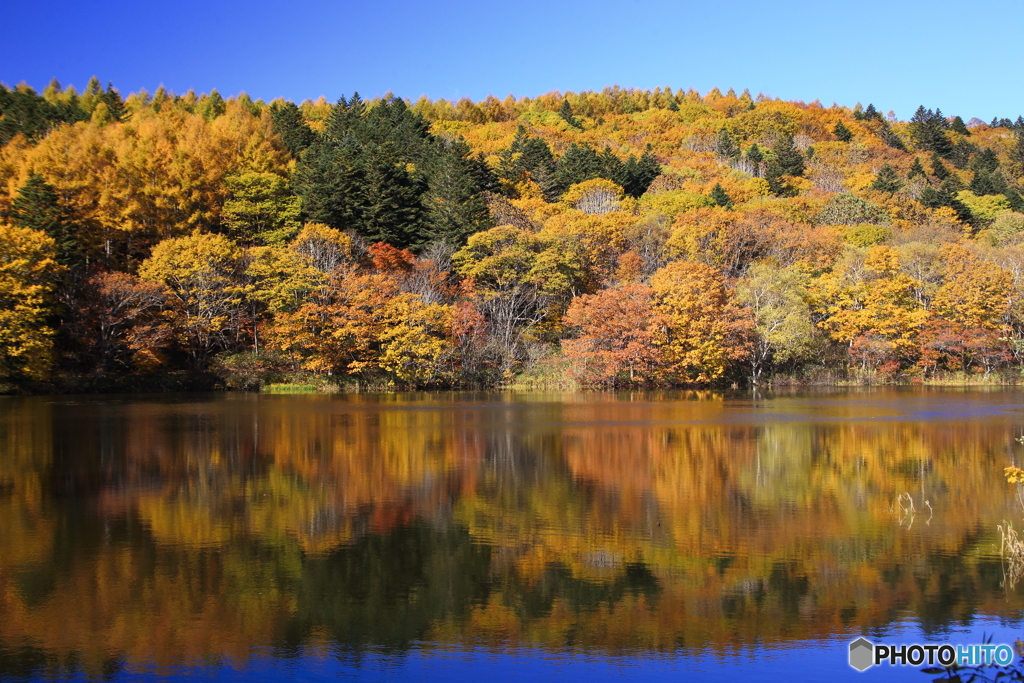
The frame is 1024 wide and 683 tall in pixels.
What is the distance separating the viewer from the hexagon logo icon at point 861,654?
23.1 ft

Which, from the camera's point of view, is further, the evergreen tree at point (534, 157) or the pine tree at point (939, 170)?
the pine tree at point (939, 170)

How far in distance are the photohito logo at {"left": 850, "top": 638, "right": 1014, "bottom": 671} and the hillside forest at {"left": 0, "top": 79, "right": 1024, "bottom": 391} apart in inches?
1288

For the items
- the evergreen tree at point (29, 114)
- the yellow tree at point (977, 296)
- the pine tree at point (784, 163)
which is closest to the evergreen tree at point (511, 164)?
the pine tree at point (784, 163)

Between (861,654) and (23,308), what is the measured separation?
37307 millimetres

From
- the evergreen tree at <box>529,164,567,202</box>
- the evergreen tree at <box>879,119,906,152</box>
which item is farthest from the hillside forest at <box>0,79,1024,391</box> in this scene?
the evergreen tree at <box>879,119,906,152</box>

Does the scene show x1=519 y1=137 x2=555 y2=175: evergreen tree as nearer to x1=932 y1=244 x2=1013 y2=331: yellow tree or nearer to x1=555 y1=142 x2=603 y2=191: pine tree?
x1=555 y1=142 x2=603 y2=191: pine tree

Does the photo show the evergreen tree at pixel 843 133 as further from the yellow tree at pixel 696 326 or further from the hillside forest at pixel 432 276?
the yellow tree at pixel 696 326

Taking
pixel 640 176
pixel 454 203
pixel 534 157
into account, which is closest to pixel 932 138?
pixel 640 176

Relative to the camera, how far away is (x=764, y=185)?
71.0 metres

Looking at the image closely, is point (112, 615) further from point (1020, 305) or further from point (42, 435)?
point (1020, 305)

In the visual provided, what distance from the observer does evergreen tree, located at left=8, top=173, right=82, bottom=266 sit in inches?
1622

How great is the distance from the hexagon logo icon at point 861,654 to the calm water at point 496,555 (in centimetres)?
11

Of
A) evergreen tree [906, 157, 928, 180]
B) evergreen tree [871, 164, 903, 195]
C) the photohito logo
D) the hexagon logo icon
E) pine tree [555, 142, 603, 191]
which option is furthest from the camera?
evergreen tree [906, 157, 928, 180]

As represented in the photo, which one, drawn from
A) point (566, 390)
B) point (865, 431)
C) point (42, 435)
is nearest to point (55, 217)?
point (42, 435)
